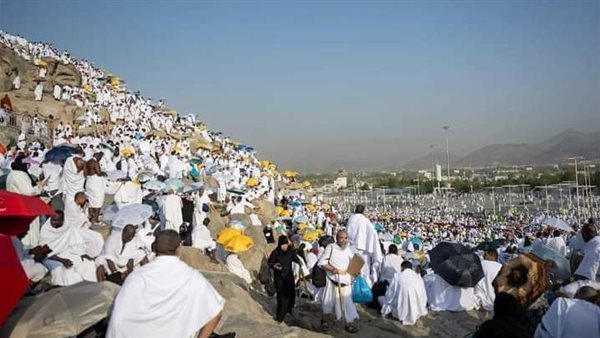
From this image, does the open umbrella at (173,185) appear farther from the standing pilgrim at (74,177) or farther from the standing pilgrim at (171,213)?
the standing pilgrim at (74,177)

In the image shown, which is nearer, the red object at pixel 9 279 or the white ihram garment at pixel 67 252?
the red object at pixel 9 279

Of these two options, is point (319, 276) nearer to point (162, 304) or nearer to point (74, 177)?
point (162, 304)

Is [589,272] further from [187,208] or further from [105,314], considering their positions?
[187,208]

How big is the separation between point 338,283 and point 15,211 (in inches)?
165

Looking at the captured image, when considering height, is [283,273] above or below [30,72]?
below

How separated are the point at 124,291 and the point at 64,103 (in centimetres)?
2639

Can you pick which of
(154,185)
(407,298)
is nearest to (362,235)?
(407,298)

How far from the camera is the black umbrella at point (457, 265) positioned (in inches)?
316

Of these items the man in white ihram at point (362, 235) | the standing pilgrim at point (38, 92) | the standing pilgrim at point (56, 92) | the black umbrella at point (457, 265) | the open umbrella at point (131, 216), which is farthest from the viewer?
the standing pilgrim at point (56, 92)

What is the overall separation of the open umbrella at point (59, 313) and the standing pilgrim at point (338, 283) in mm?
3519

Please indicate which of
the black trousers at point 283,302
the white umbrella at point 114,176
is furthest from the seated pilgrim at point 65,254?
the white umbrella at point 114,176

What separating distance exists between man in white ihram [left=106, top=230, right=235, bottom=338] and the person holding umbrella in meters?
3.52

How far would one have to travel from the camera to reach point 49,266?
4.93m

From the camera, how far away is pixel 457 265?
8.09 metres
